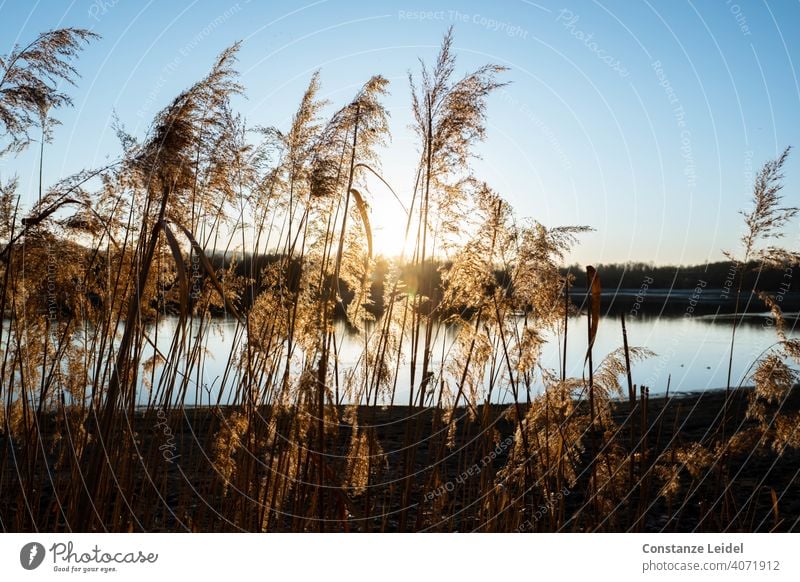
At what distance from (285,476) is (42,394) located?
1228mm

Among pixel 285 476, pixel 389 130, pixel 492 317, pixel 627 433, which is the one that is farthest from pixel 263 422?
pixel 627 433

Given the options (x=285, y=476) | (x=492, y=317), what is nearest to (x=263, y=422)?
(x=285, y=476)

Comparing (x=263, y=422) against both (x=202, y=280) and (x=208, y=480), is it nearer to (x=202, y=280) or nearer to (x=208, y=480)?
(x=208, y=480)

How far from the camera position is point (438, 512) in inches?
135

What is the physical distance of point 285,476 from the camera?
3.25 m

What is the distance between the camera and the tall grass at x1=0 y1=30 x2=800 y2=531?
3068 millimetres

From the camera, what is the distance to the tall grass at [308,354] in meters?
3.07

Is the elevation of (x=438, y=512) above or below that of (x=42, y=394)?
below

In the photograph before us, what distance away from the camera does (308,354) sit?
341 cm

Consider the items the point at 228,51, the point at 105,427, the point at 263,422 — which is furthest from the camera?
the point at 263,422
